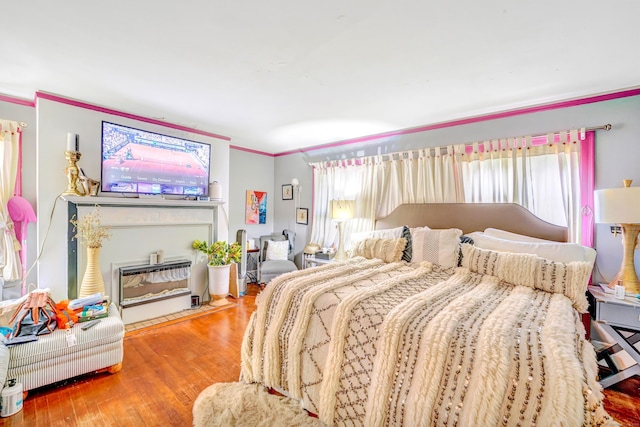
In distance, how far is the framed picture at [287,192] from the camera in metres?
4.94

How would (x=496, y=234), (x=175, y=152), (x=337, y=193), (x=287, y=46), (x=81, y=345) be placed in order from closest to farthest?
(x=287, y=46), (x=81, y=345), (x=496, y=234), (x=175, y=152), (x=337, y=193)

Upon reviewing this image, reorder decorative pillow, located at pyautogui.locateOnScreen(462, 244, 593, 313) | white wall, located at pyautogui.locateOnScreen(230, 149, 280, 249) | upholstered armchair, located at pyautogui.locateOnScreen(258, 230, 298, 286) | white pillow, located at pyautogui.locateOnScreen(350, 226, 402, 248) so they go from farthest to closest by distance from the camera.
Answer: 1. white wall, located at pyautogui.locateOnScreen(230, 149, 280, 249)
2. upholstered armchair, located at pyautogui.locateOnScreen(258, 230, 298, 286)
3. white pillow, located at pyautogui.locateOnScreen(350, 226, 402, 248)
4. decorative pillow, located at pyautogui.locateOnScreen(462, 244, 593, 313)

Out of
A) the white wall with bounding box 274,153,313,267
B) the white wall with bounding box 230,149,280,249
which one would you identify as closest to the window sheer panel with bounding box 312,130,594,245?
the white wall with bounding box 274,153,313,267

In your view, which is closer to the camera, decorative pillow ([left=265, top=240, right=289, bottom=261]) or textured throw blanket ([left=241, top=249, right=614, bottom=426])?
textured throw blanket ([left=241, top=249, right=614, bottom=426])

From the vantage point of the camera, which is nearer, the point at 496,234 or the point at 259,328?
the point at 259,328

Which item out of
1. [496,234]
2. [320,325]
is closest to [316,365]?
[320,325]

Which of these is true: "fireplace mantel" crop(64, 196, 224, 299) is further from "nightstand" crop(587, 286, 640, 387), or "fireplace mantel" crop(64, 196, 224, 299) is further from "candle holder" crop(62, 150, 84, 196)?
"nightstand" crop(587, 286, 640, 387)

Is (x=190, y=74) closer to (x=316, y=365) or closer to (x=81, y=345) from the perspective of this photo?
(x=81, y=345)

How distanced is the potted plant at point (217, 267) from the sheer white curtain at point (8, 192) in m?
A: 1.62

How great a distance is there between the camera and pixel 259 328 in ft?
6.26

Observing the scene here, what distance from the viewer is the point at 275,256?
14.6 ft

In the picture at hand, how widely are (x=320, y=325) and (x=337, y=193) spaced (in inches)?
110

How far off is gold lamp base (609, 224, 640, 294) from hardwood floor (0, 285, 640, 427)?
729mm

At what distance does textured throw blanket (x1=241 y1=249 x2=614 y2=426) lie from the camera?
1.01m
